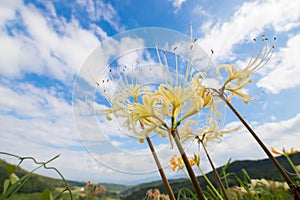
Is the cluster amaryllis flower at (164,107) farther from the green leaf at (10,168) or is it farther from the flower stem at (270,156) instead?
the green leaf at (10,168)

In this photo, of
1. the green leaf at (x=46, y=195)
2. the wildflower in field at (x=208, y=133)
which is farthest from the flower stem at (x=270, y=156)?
the green leaf at (x=46, y=195)

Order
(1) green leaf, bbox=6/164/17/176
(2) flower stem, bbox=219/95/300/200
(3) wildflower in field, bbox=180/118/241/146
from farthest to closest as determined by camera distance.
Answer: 1. (3) wildflower in field, bbox=180/118/241/146
2. (2) flower stem, bbox=219/95/300/200
3. (1) green leaf, bbox=6/164/17/176

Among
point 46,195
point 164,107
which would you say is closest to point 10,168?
point 46,195

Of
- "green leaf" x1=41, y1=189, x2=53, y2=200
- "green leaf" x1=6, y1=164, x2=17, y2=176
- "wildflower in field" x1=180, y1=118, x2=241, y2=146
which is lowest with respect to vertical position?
"green leaf" x1=41, y1=189, x2=53, y2=200

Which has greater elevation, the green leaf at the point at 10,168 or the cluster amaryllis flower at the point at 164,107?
the cluster amaryllis flower at the point at 164,107

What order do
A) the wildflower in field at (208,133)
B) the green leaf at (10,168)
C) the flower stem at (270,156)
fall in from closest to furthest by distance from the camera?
the green leaf at (10,168), the flower stem at (270,156), the wildflower in field at (208,133)

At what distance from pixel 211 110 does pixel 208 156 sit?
0.87ft

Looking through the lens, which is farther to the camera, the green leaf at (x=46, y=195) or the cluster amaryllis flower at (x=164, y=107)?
the cluster amaryllis flower at (x=164, y=107)

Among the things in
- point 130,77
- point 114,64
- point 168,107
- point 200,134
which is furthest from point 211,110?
point 114,64

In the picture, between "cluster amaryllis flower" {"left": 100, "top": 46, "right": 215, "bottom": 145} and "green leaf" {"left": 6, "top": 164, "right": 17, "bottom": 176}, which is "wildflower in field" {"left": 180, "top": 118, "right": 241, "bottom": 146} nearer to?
"cluster amaryllis flower" {"left": 100, "top": 46, "right": 215, "bottom": 145}

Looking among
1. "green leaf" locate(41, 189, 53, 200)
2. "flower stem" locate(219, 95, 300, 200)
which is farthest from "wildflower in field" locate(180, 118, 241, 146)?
"green leaf" locate(41, 189, 53, 200)

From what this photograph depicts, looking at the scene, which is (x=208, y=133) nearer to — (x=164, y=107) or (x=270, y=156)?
(x=270, y=156)

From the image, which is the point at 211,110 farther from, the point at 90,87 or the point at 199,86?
the point at 90,87

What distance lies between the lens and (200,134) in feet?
4.03
